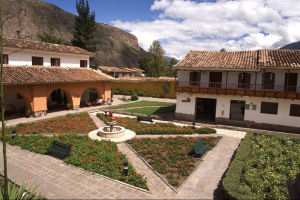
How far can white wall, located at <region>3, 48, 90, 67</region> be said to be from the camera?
20312mm

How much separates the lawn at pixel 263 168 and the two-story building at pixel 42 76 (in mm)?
18055

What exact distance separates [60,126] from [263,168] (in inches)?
611

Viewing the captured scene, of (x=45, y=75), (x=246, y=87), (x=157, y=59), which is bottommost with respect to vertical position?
(x=246, y=87)

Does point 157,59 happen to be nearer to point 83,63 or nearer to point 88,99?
point 88,99

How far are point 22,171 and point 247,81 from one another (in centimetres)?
1944

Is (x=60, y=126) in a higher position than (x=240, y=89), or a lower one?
lower

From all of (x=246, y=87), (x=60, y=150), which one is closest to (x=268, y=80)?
(x=246, y=87)

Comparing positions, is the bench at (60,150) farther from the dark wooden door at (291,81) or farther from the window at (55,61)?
the dark wooden door at (291,81)

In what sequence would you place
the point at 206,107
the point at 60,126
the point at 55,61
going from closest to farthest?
the point at 60,126
the point at 55,61
the point at 206,107

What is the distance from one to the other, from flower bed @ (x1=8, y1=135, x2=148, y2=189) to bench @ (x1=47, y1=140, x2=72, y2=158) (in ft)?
1.12

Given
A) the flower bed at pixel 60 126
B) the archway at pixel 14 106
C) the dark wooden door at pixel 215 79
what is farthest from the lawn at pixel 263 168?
the archway at pixel 14 106

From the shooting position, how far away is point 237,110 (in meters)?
20.0

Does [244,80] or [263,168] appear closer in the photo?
[263,168]

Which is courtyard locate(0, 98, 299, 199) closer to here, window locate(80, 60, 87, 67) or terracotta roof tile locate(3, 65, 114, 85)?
terracotta roof tile locate(3, 65, 114, 85)
